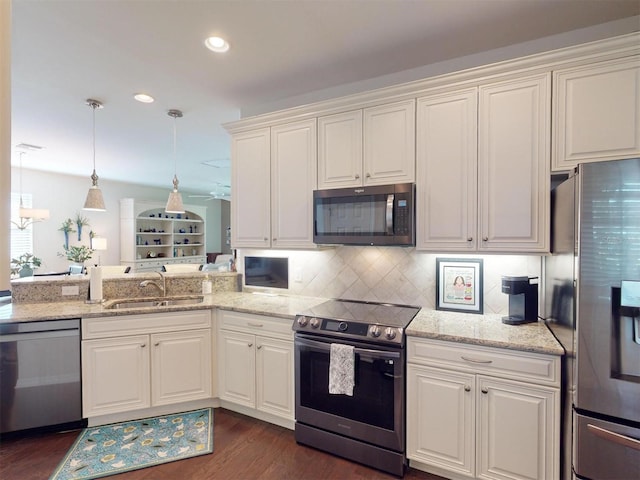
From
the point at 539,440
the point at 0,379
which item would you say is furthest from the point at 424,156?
the point at 0,379

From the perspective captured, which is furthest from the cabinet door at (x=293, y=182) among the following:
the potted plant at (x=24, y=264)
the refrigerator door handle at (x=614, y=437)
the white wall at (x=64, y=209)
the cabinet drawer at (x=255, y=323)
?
the white wall at (x=64, y=209)

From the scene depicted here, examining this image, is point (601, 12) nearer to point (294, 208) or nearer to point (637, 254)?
point (637, 254)

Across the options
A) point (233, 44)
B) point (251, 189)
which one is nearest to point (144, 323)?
point (251, 189)

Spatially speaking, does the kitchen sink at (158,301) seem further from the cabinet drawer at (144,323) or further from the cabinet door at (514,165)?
the cabinet door at (514,165)

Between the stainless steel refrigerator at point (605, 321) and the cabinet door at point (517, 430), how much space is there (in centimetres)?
13

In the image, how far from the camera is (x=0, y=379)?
7.77 feet

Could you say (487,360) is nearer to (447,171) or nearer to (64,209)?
(447,171)

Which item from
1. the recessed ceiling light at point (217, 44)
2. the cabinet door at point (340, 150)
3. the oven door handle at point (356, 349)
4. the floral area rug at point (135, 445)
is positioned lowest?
the floral area rug at point (135, 445)

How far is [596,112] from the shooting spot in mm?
1914

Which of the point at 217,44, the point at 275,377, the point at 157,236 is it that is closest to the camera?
the point at 217,44

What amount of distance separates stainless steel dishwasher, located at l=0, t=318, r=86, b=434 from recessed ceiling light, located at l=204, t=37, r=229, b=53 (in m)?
2.25

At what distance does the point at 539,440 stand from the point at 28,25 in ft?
12.7

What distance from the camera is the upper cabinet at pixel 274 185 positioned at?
9.26 ft

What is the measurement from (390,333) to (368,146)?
1.39 metres
